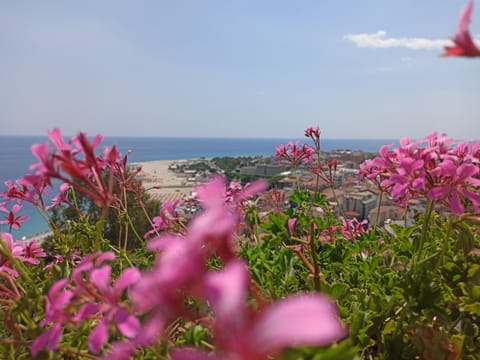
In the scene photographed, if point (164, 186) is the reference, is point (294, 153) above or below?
above

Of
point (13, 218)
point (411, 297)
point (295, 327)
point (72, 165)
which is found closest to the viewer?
point (295, 327)

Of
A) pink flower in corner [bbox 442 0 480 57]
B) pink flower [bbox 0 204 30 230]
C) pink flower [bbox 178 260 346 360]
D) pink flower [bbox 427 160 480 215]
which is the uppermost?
pink flower in corner [bbox 442 0 480 57]

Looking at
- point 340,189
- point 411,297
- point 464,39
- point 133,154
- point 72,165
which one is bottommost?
point 133,154

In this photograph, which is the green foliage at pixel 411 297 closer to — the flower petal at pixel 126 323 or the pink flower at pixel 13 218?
the flower petal at pixel 126 323

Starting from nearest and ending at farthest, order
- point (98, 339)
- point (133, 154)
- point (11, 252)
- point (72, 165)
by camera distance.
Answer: point (98, 339) → point (72, 165) → point (11, 252) → point (133, 154)

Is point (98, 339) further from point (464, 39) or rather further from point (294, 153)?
point (294, 153)

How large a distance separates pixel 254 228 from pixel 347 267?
1.05 ft

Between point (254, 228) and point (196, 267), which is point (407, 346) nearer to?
point (254, 228)

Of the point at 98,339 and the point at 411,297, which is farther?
the point at 411,297

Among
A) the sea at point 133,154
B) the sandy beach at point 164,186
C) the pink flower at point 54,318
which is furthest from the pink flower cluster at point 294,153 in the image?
the sea at point 133,154

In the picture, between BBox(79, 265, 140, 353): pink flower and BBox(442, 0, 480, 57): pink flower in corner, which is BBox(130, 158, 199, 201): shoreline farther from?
BBox(442, 0, 480, 57): pink flower in corner

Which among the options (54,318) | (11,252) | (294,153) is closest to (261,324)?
(54,318)

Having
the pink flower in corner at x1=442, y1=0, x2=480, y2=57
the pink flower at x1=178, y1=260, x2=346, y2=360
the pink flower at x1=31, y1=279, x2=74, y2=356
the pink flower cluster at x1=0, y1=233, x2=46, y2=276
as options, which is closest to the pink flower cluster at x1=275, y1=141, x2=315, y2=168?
the pink flower cluster at x1=0, y1=233, x2=46, y2=276

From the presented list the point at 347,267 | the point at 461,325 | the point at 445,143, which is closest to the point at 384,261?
the point at 347,267
